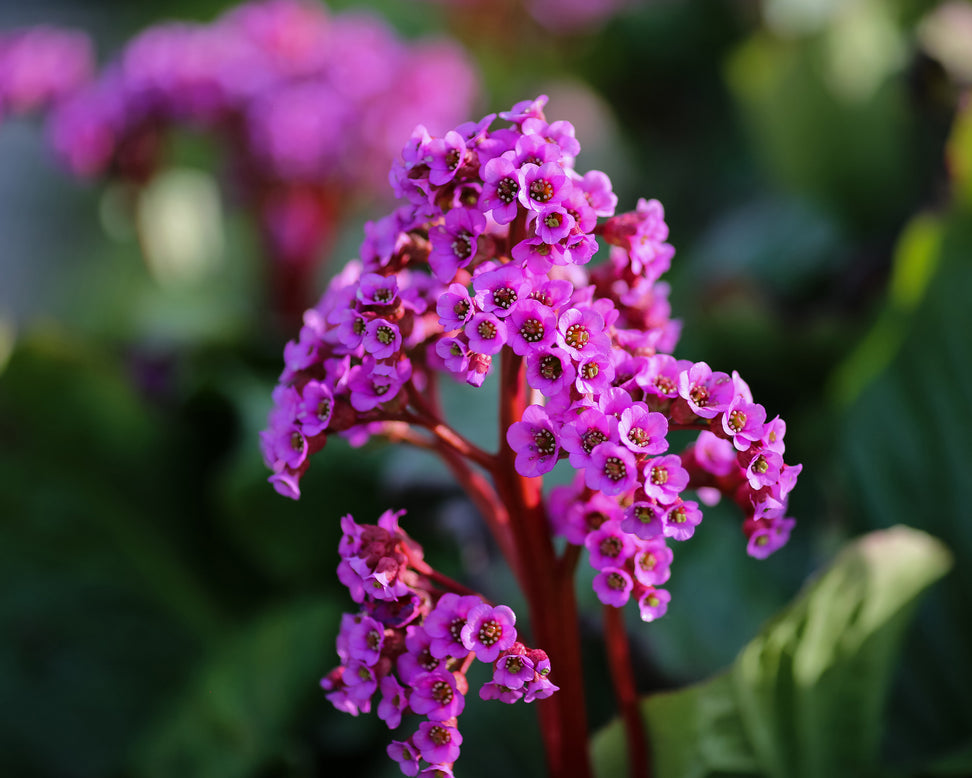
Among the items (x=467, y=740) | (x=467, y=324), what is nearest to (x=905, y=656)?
(x=467, y=740)

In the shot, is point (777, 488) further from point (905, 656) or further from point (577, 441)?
point (905, 656)

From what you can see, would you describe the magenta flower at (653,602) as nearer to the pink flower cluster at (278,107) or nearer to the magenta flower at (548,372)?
the magenta flower at (548,372)

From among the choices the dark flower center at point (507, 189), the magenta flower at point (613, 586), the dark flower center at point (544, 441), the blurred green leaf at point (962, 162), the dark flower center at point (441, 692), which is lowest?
the dark flower center at point (441, 692)

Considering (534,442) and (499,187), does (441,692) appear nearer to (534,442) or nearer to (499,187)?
(534,442)

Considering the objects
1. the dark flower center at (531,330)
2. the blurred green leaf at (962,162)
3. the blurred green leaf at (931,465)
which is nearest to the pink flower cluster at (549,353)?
the dark flower center at (531,330)

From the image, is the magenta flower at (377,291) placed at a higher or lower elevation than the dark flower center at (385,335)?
higher

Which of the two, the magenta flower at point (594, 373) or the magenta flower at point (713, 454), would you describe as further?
the magenta flower at point (713, 454)

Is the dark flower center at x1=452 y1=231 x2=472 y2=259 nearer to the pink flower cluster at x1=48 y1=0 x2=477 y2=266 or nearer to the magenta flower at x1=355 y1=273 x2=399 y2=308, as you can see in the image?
the magenta flower at x1=355 y1=273 x2=399 y2=308
